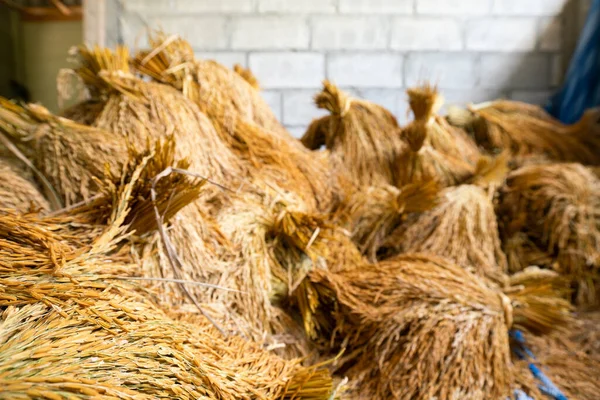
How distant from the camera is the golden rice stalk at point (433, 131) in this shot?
4.88 ft

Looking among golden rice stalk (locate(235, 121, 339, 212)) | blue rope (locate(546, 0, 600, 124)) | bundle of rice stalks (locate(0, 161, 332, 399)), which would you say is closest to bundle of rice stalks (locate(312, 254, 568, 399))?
bundle of rice stalks (locate(0, 161, 332, 399))

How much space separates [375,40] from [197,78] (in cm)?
162

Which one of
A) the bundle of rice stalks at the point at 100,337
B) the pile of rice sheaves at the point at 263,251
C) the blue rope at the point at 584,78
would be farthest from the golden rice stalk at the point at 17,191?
the blue rope at the point at 584,78

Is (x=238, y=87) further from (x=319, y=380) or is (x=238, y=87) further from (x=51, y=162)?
(x=319, y=380)

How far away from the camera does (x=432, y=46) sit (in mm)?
2568

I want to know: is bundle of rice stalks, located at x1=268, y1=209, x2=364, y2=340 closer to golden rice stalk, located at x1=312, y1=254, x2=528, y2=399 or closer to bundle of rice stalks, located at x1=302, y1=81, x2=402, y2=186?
golden rice stalk, located at x1=312, y1=254, x2=528, y2=399

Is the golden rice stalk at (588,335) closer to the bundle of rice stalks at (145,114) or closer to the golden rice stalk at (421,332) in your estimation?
the golden rice stalk at (421,332)

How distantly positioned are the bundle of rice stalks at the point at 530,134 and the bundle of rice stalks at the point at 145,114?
3.82 feet

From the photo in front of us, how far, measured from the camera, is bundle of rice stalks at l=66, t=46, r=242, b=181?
1.01 meters

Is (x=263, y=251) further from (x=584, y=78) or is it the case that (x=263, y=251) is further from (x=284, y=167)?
(x=584, y=78)

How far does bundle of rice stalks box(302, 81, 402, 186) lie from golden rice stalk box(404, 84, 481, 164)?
90 millimetres

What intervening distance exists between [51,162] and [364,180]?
3.13ft

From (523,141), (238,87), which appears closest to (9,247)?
(238,87)

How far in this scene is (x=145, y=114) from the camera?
3.39 ft
